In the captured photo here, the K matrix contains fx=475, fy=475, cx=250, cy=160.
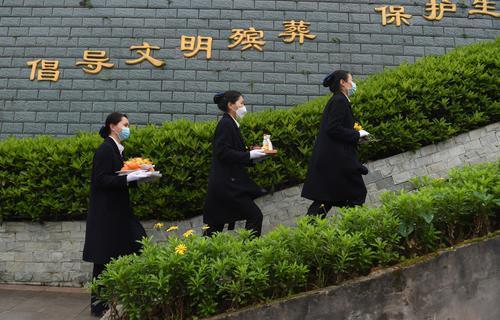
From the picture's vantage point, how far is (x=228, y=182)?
153 inches

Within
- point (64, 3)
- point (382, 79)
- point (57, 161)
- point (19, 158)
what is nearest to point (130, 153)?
point (57, 161)

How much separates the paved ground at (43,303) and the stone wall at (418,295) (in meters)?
2.10

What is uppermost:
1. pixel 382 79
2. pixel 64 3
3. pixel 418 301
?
pixel 64 3

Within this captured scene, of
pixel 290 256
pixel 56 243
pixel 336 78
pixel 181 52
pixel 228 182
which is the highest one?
pixel 181 52

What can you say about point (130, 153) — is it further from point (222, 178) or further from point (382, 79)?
point (382, 79)

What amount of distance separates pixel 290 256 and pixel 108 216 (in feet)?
5.93

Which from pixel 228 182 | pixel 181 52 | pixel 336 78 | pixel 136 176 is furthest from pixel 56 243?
pixel 181 52

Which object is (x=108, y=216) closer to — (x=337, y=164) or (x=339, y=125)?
(x=337, y=164)

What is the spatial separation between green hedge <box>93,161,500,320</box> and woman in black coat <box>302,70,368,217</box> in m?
0.94

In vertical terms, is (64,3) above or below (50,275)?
above

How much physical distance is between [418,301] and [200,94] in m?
5.55

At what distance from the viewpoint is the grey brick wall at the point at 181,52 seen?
7469mm

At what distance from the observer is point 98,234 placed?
3.84 metres

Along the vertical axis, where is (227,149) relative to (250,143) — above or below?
below
